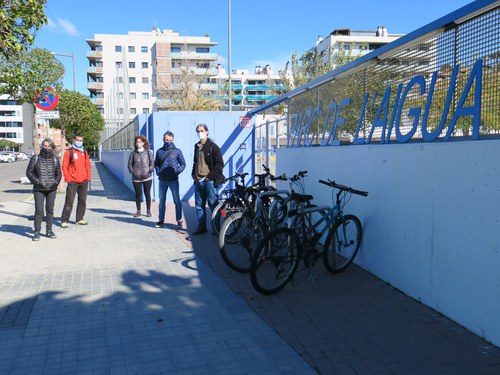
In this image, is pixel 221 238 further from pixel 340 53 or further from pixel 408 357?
pixel 340 53

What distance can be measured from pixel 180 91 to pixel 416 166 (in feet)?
84.0

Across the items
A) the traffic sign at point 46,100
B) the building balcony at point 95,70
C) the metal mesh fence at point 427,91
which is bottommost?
the metal mesh fence at point 427,91

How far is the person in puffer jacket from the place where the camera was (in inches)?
303

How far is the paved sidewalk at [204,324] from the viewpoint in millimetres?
3451

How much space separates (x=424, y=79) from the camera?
185 inches

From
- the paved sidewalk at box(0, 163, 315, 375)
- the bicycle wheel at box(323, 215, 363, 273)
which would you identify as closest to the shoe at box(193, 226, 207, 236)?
the paved sidewalk at box(0, 163, 315, 375)

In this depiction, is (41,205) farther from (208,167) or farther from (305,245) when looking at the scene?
(305,245)

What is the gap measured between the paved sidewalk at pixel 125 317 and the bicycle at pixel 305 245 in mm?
452

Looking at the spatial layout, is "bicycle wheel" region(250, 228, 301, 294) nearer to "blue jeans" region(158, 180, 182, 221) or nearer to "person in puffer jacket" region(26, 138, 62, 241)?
"blue jeans" region(158, 180, 182, 221)

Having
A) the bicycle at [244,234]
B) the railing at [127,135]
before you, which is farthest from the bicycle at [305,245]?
the railing at [127,135]

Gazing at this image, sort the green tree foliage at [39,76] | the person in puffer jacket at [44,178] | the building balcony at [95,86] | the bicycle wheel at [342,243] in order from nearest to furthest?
the bicycle wheel at [342,243] → the person in puffer jacket at [44,178] → the green tree foliage at [39,76] → the building balcony at [95,86]

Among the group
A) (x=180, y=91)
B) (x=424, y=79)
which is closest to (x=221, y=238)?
(x=424, y=79)

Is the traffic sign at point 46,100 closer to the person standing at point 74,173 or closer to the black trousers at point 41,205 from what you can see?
the person standing at point 74,173

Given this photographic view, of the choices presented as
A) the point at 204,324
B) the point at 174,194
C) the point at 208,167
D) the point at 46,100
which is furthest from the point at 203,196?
the point at 46,100
